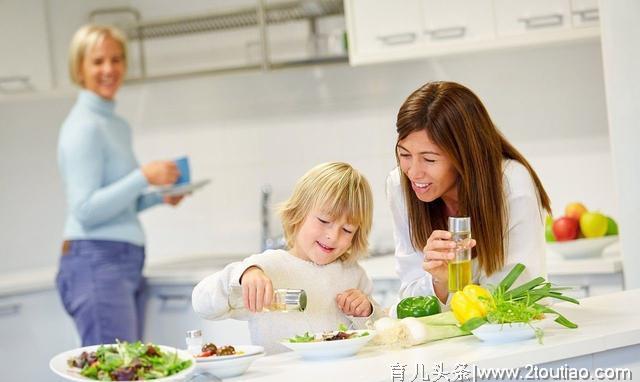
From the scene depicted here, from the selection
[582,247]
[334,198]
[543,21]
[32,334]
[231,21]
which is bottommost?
[32,334]

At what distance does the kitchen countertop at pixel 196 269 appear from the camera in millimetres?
3359

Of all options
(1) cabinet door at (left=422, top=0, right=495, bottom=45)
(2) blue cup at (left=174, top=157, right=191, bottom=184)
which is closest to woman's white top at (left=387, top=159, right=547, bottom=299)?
(1) cabinet door at (left=422, top=0, right=495, bottom=45)

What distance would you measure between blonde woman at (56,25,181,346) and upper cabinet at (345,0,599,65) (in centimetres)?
92

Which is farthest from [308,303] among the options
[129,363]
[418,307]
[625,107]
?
[625,107]

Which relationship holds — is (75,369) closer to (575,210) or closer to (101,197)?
(101,197)

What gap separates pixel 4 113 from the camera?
15.6 ft

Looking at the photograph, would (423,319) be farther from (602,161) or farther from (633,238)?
(602,161)

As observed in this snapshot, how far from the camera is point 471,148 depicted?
7.71ft

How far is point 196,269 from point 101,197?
1.94 ft

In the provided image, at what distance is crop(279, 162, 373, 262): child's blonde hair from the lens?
2461 mm

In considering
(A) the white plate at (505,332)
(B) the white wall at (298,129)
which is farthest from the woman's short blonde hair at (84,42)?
Answer: (A) the white plate at (505,332)

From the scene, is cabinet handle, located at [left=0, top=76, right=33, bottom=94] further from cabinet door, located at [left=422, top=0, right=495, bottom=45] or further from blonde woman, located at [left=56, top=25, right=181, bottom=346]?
cabinet door, located at [left=422, top=0, right=495, bottom=45]

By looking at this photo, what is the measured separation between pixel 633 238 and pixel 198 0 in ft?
7.71

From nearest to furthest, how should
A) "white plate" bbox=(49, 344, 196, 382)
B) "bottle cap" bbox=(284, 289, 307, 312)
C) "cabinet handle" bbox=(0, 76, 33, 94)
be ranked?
"white plate" bbox=(49, 344, 196, 382) < "bottle cap" bbox=(284, 289, 307, 312) < "cabinet handle" bbox=(0, 76, 33, 94)
